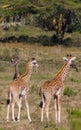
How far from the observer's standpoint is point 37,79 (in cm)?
2288

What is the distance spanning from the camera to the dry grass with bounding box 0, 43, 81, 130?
1215 centimetres

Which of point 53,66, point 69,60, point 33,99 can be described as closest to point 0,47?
point 53,66

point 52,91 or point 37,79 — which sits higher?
point 52,91

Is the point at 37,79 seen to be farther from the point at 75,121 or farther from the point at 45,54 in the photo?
the point at 75,121

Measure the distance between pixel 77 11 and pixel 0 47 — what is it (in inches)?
319

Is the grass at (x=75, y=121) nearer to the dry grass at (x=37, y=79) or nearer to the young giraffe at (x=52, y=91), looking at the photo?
the dry grass at (x=37, y=79)

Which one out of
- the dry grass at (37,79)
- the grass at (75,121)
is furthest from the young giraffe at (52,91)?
the grass at (75,121)

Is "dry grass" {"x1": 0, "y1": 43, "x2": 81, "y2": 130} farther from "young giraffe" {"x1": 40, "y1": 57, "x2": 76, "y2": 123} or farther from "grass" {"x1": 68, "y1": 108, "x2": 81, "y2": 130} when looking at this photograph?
"grass" {"x1": 68, "y1": 108, "x2": 81, "y2": 130}

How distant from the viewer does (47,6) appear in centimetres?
4441

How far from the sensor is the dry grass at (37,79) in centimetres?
1215

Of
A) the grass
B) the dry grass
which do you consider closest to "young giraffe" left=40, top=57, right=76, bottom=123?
the dry grass

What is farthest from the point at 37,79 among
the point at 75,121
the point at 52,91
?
the point at 75,121

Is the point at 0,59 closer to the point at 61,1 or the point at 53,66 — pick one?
the point at 53,66

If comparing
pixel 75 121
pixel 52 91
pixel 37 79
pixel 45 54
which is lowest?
pixel 45 54
